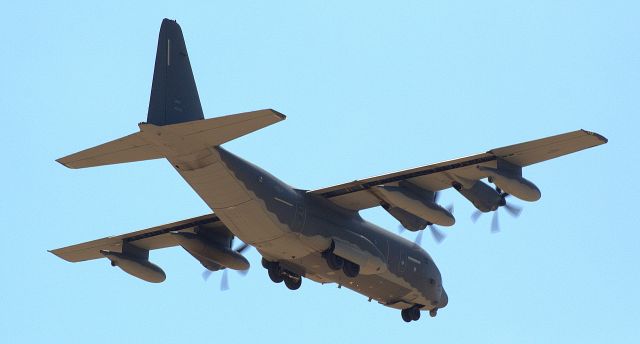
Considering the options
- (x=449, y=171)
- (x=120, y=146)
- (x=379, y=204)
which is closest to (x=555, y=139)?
(x=449, y=171)

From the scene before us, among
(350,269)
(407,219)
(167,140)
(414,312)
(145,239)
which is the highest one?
(167,140)

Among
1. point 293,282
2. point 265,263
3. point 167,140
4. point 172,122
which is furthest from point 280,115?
point 293,282

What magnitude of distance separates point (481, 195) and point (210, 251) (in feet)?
31.6

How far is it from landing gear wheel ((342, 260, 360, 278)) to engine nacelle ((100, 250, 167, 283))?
23.4 feet

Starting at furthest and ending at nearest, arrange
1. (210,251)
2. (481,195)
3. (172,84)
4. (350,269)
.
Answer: (210,251), (350,269), (481,195), (172,84)

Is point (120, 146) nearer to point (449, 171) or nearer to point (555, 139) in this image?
point (449, 171)

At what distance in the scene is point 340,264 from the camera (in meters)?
37.7

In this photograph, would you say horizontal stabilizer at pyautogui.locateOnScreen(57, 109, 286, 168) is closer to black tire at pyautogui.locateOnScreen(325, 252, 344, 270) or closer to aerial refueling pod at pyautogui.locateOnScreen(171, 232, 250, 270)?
black tire at pyautogui.locateOnScreen(325, 252, 344, 270)

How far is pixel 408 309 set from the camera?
4203 centimetres

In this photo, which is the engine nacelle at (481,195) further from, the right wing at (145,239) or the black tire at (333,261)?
the right wing at (145,239)

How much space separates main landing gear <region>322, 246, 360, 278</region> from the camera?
3744cm

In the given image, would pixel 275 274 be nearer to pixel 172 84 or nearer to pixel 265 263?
pixel 265 263

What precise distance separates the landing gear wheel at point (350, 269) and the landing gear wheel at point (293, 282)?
2045mm

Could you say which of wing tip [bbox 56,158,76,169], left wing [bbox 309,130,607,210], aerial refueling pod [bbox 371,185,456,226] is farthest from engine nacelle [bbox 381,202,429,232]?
wing tip [bbox 56,158,76,169]
